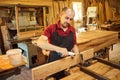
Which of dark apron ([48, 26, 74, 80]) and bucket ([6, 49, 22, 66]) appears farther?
bucket ([6, 49, 22, 66])

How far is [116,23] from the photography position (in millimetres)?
6434

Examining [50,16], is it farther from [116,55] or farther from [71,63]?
[71,63]

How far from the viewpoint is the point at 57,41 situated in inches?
72.6

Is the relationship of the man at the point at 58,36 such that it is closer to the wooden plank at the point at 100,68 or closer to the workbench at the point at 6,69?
the wooden plank at the point at 100,68

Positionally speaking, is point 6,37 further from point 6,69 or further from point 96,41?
point 96,41

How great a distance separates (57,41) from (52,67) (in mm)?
489

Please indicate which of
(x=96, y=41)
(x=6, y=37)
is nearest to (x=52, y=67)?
(x=96, y=41)

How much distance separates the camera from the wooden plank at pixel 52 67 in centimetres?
129

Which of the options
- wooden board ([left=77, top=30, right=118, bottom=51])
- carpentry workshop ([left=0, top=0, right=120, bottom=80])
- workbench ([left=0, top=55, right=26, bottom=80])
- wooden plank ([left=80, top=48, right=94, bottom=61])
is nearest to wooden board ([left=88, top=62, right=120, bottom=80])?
carpentry workshop ([left=0, top=0, right=120, bottom=80])

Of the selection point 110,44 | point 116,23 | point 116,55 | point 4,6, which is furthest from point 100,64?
point 116,23

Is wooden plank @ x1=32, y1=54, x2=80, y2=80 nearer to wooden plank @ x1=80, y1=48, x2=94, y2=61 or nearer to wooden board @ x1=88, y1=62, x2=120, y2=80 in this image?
wooden plank @ x1=80, y1=48, x2=94, y2=61

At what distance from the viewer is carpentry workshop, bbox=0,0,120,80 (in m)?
1.53

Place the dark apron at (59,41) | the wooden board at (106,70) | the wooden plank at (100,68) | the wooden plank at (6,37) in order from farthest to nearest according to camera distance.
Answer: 1. the wooden plank at (6,37)
2. the dark apron at (59,41)
3. the wooden plank at (100,68)
4. the wooden board at (106,70)

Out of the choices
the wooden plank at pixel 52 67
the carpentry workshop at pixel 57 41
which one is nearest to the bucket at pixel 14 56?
the carpentry workshop at pixel 57 41
